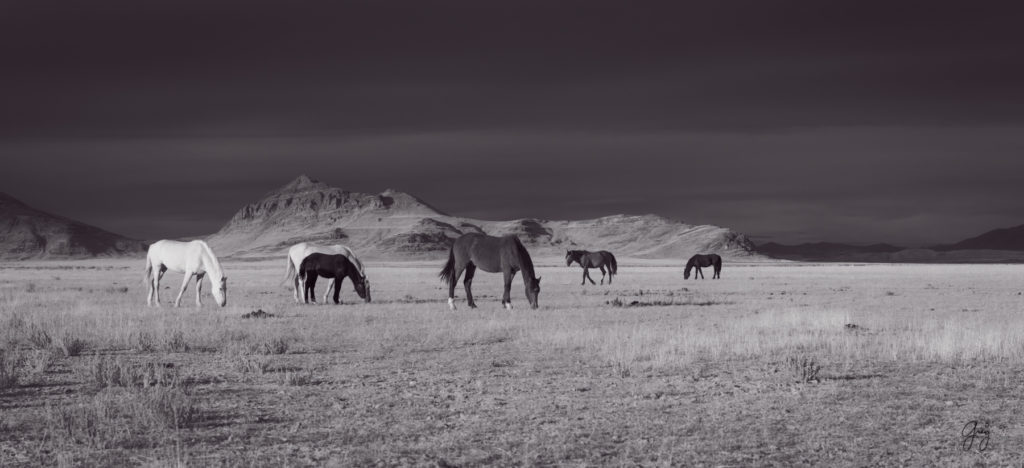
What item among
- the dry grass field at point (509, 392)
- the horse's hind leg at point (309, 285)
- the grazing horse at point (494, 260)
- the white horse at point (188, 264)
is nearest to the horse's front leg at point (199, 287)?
the white horse at point (188, 264)

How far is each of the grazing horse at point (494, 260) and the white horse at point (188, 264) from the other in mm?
6560

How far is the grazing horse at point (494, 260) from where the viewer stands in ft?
80.7

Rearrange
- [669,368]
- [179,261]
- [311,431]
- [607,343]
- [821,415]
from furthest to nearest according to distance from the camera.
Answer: [179,261] < [607,343] < [669,368] < [821,415] < [311,431]

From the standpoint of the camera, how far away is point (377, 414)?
9.40m

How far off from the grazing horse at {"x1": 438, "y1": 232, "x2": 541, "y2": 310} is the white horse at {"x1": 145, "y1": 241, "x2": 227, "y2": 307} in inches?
258

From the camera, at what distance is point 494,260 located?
25.3 m

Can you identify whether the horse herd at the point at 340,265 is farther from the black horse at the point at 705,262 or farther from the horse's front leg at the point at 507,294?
the black horse at the point at 705,262

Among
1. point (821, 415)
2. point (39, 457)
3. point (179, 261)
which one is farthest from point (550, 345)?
point (179, 261)

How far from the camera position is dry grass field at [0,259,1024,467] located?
25.5 feet

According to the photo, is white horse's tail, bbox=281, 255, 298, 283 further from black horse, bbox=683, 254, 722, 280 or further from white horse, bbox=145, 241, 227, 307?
black horse, bbox=683, 254, 722, 280

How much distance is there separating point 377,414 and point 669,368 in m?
4.98

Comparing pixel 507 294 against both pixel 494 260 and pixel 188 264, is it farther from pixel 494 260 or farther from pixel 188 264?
pixel 188 264

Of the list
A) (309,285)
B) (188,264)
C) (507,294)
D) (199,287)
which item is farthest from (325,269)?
(507,294)

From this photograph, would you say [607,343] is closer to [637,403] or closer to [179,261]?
[637,403]
